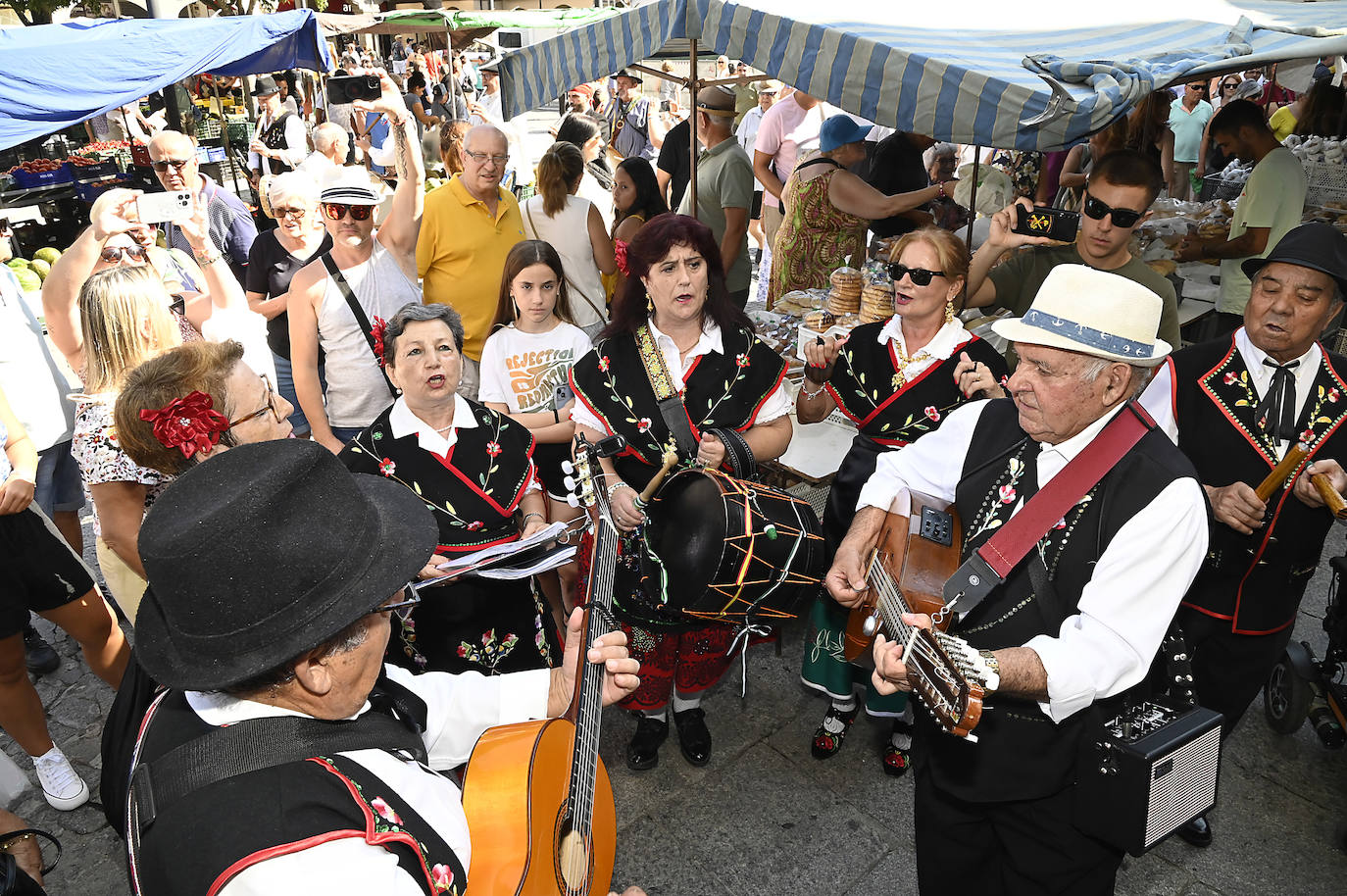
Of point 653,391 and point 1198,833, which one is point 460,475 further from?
point 1198,833

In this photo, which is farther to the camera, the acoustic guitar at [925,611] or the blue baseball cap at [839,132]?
the blue baseball cap at [839,132]

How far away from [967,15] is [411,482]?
3663mm

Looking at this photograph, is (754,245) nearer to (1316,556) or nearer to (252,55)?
(252,55)

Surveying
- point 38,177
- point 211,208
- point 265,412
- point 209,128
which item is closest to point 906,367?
point 265,412

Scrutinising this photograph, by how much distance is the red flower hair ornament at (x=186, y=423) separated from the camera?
7.89 ft

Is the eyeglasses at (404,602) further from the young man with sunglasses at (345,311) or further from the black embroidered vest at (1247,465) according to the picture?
the black embroidered vest at (1247,465)

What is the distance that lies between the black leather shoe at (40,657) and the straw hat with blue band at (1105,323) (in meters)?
4.91

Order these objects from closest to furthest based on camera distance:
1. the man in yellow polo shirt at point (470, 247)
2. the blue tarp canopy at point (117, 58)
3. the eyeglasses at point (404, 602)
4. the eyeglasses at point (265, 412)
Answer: the eyeglasses at point (404, 602) → the eyeglasses at point (265, 412) → the man in yellow polo shirt at point (470, 247) → the blue tarp canopy at point (117, 58)

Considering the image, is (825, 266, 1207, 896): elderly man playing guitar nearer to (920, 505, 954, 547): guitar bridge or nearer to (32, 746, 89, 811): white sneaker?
(920, 505, 954, 547): guitar bridge

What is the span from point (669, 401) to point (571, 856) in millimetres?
1801

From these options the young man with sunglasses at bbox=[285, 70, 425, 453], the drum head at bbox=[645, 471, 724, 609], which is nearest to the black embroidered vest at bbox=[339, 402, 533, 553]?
the drum head at bbox=[645, 471, 724, 609]

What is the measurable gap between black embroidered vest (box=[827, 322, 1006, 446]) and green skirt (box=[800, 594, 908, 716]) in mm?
792

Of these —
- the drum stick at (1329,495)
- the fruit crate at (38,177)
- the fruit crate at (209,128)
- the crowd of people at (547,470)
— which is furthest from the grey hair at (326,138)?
the drum stick at (1329,495)

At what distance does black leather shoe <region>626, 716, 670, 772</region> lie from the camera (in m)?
3.73
